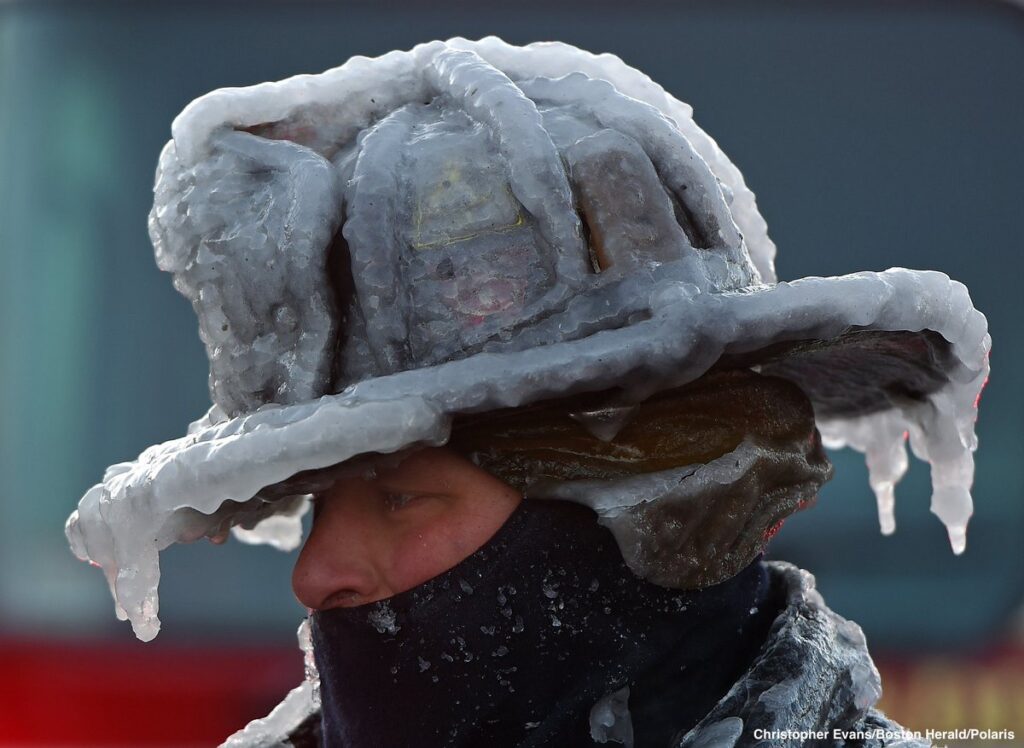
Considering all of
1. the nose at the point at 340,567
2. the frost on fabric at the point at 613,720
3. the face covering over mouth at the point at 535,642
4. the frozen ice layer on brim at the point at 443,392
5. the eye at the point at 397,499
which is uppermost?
the frozen ice layer on brim at the point at 443,392

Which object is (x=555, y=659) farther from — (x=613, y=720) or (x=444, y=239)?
(x=444, y=239)

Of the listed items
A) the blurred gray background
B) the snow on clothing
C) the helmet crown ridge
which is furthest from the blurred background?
the helmet crown ridge

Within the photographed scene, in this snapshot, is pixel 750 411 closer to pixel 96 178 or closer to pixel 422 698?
pixel 422 698

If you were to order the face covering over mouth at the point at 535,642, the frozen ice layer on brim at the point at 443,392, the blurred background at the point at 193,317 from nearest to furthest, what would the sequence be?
1. the frozen ice layer on brim at the point at 443,392
2. the face covering over mouth at the point at 535,642
3. the blurred background at the point at 193,317

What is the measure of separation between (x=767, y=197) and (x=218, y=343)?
9.41ft

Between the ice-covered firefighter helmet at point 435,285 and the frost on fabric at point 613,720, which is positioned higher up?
the ice-covered firefighter helmet at point 435,285

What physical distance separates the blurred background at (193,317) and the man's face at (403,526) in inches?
99.4

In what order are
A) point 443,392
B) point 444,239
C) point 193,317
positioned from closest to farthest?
point 443,392
point 444,239
point 193,317

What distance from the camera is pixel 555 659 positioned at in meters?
1.66

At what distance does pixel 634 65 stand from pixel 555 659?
119 inches

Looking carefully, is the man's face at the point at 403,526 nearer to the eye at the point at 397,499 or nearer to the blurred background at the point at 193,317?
the eye at the point at 397,499

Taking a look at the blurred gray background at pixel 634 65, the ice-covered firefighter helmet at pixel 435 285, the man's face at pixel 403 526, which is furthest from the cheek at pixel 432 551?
the blurred gray background at pixel 634 65

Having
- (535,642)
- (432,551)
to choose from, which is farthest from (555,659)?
(432,551)

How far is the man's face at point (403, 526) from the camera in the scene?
5.47 ft
